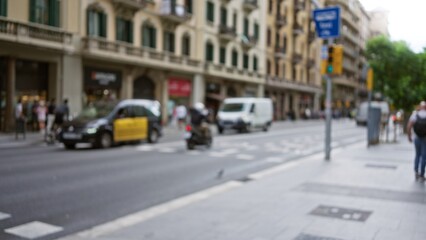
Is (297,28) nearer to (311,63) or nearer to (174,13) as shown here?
(311,63)

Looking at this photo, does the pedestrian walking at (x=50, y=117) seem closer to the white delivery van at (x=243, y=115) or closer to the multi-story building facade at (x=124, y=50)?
the multi-story building facade at (x=124, y=50)

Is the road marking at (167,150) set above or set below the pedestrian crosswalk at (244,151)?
above

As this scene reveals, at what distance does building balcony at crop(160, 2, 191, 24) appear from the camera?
31.2 m

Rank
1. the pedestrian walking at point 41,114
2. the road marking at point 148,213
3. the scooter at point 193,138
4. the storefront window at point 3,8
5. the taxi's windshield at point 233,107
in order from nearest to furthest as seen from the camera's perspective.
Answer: the road marking at point 148,213, the scooter at point 193,138, the storefront window at point 3,8, the pedestrian walking at point 41,114, the taxi's windshield at point 233,107

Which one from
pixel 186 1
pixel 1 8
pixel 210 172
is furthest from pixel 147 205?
pixel 186 1

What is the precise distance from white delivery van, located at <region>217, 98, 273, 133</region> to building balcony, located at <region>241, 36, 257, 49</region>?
1349cm

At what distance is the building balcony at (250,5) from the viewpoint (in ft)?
139

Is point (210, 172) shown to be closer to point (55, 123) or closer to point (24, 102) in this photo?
point (55, 123)

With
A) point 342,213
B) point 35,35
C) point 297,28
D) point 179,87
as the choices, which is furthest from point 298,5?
point 342,213

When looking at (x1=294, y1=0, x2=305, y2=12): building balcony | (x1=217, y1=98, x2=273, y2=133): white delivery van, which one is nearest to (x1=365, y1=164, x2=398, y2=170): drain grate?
(x1=217, y1=98, x2=273, y2=133): white delivery van

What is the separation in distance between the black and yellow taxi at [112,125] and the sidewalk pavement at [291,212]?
7470 mm

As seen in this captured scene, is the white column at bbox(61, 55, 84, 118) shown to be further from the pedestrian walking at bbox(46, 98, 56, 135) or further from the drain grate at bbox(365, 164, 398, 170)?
the drain grate at bbox(365, 164, 398, 170)

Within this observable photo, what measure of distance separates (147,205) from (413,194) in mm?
4599

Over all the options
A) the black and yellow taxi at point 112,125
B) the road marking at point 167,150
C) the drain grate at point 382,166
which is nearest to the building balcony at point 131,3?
the black and yellow taxi at point 112,125
